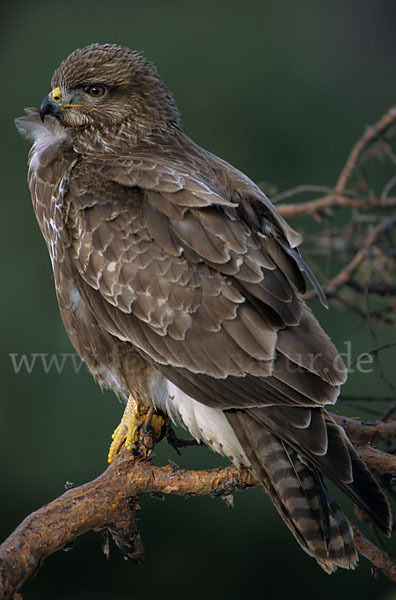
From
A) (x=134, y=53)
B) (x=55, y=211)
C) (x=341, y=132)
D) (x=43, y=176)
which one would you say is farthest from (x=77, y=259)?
(x=341, y=132)

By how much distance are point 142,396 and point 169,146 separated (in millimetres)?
1042

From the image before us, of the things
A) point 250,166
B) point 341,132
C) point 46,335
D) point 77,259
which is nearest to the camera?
point 77,259

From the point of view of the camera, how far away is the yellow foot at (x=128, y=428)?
10.0 ft

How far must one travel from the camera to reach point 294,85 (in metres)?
8.74

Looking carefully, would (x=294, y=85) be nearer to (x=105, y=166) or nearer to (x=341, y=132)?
(x=341, y=132)

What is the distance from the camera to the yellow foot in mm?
3051

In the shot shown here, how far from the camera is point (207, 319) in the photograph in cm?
275

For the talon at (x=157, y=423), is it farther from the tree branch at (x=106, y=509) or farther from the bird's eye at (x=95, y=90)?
the bird's eye at (x=95, y=90)

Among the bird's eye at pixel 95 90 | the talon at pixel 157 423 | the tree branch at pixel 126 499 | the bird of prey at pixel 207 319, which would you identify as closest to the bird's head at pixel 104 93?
the bird's eye at pixel 95 90

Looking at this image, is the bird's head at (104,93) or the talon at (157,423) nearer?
the talon at (157,423)

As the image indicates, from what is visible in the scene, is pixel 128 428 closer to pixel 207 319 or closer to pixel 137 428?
pixel 137 428

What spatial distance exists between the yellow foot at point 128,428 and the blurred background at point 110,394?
214 cm

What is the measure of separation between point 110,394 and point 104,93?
3.04m

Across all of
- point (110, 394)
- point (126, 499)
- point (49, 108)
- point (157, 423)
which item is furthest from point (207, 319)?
point (110, 394)
